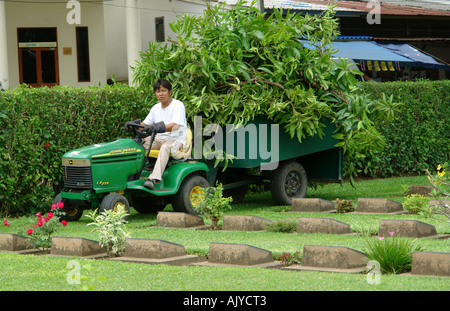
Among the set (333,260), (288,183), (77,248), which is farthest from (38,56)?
(333,260)

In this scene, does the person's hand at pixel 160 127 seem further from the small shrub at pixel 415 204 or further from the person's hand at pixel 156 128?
the small shrub at pixel 415 204

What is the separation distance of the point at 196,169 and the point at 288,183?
88.9 inches

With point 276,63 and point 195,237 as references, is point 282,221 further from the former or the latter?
point 276,63

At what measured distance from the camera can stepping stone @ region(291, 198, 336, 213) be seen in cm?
1335

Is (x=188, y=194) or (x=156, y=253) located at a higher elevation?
(x=188, y=194)

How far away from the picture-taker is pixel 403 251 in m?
8.24

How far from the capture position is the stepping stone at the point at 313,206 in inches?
526

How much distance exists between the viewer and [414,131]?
807 inches

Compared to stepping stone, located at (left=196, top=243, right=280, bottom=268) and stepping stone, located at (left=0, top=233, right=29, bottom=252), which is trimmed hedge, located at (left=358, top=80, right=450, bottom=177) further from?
stepping stone, located at (left=196, top=243, right=280, bottom=268)

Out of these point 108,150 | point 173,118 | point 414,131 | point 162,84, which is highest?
point 162,84

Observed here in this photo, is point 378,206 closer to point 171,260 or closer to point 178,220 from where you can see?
point 178,220

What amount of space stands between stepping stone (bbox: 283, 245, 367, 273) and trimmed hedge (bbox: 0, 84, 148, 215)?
6489 mm

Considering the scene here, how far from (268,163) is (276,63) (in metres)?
1.69
